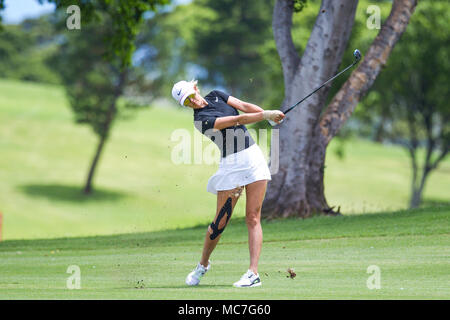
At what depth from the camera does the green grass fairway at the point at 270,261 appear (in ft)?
25.7

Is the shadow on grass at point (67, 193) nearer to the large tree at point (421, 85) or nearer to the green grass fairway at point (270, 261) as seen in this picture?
the large tree at point (421, 85)

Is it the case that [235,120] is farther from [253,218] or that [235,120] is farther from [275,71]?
[275,71]

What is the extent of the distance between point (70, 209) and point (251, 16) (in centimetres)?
3600

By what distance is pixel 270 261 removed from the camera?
1076 cm

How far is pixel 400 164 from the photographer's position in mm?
64000

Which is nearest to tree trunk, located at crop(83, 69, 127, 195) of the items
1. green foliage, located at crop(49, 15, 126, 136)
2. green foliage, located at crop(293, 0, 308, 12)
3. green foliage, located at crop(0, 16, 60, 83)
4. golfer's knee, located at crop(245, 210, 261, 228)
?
green foliage, located at crop(49, 15, 126, 136)

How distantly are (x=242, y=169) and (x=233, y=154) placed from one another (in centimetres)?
20

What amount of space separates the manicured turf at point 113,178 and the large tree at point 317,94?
55.3 ft

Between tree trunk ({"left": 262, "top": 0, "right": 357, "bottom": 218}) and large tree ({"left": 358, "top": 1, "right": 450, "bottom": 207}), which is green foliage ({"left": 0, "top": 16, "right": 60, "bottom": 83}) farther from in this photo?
tree trunk ({"left": 262, "top": 0, "right": 357, "bottom": 218})

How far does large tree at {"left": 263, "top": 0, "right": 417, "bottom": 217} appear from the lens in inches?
691

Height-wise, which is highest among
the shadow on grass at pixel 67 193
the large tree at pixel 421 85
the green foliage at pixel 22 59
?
the green foliage at pixel 22 59

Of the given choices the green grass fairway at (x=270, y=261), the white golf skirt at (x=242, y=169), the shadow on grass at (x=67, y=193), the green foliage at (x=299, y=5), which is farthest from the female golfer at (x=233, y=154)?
the shadow on grass at (x=67, y=193)
